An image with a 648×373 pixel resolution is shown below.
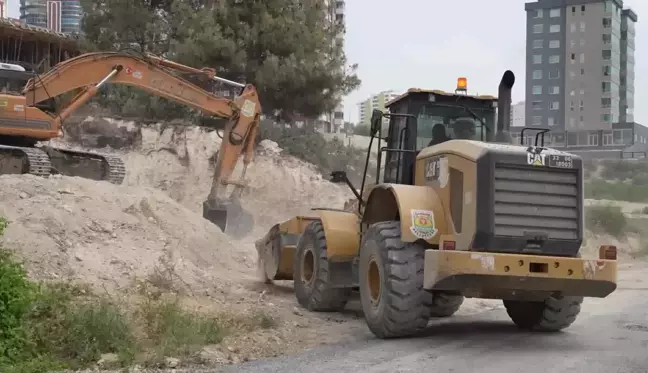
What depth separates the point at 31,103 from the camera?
16.7 metres

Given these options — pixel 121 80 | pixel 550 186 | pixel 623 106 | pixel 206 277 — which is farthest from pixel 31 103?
pixel 623 106

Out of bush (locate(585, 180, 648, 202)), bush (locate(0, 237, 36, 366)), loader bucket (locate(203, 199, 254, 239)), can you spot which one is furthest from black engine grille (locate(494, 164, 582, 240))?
bush (locate(585, 180, 648, 202))

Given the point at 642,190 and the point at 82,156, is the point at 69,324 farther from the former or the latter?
the point at 642,190

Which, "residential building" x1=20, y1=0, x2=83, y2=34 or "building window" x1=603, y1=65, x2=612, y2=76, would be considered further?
"building window" x1=603, y1=65, x2=612, y2=76

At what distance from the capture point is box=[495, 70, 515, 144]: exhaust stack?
895 cm

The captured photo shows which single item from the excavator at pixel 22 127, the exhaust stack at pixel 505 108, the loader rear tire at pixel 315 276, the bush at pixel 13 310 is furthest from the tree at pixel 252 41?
the bush at pixel 13 310

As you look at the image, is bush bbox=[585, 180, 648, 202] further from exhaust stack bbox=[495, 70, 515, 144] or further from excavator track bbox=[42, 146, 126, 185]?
exhaust stack bbox=[495, 70, 515, 144]

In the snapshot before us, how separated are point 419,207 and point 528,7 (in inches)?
2969

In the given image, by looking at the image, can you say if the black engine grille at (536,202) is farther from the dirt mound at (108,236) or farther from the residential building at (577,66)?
the residential building at (577,66)

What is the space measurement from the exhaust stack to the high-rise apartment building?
64195mm

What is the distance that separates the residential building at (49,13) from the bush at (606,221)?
38.9 meters

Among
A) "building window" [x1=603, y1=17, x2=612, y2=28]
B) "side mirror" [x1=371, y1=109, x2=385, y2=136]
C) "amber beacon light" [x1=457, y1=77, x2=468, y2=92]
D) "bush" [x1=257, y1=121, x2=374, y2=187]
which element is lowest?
"side mirror" [x1=371, y1=109, x2=385, y2=136]

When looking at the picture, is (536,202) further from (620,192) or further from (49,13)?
(49,13)

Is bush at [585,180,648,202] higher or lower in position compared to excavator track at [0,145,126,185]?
higher
